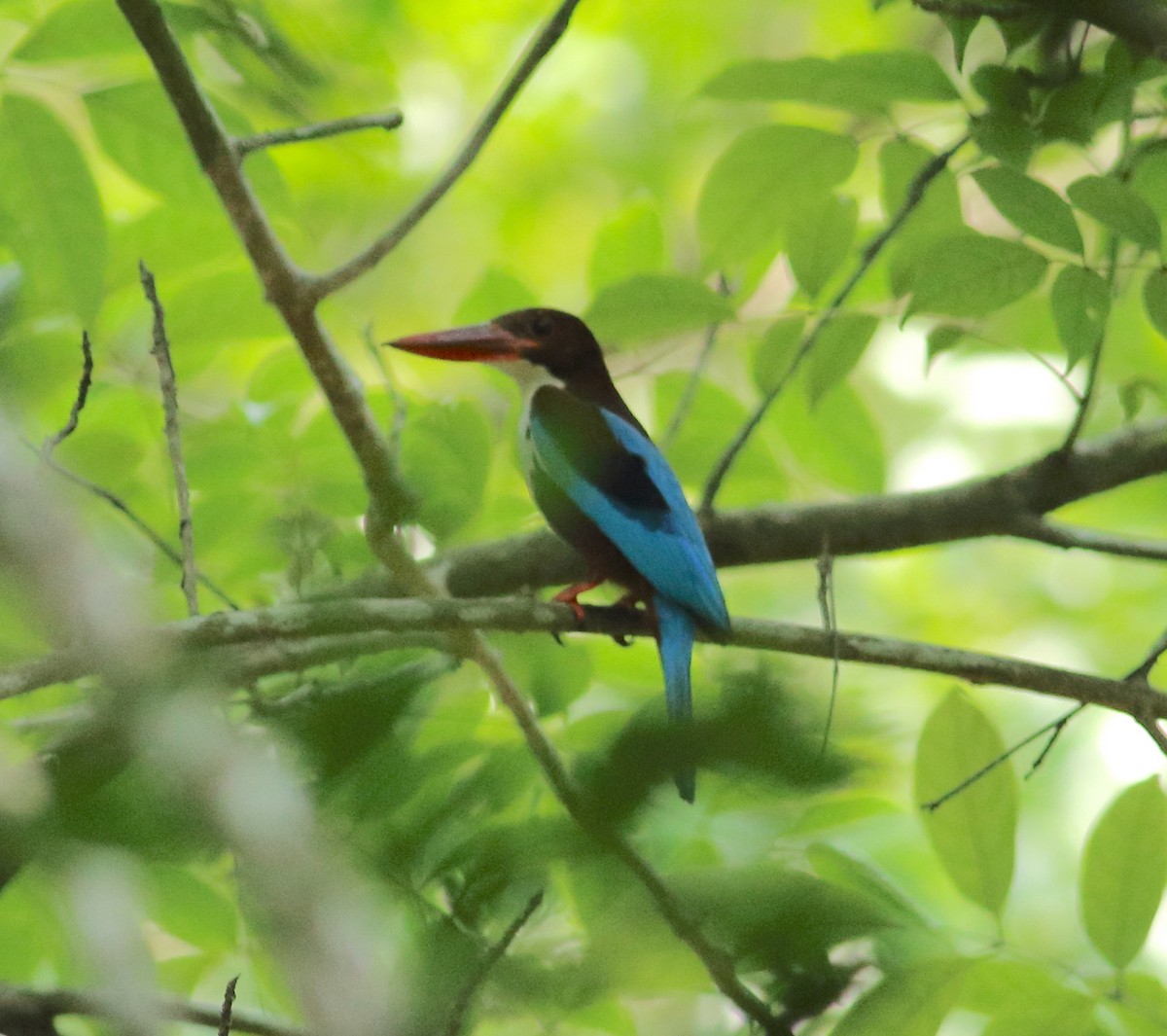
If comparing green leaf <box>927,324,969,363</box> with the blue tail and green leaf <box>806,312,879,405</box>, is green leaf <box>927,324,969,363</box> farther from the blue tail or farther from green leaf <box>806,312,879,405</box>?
the blue tail

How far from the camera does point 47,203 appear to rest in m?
2.38

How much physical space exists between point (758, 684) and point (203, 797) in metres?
0.25

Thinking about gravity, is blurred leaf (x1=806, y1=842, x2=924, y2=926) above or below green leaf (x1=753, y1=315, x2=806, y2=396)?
below

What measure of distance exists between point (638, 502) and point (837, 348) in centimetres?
64

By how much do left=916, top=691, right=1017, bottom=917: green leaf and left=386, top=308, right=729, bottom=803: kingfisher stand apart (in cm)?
73

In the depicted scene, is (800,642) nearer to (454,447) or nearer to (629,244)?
(454,447)

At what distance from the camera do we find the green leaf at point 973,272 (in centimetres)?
225

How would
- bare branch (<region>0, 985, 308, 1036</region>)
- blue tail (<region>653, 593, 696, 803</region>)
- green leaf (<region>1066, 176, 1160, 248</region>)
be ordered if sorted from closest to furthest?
1. blue tail (<region>653, 593, 696, 803</region>)
2. bare branch (<region>0, 985, 308, 1036</region>)
3. green leaf (<region>1066, 176, 1160, 248</region>)

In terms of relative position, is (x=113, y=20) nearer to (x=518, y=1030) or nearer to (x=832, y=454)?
(x=832, y=454)

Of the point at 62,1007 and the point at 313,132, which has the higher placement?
the point at 313,132

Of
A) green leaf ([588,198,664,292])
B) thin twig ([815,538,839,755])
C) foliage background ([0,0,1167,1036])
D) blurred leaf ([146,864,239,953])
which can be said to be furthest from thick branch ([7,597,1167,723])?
green leaf ([588,198,664,292])

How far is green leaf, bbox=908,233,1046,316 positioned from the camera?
7.39 feet

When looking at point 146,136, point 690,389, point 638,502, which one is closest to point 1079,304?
point 690,389

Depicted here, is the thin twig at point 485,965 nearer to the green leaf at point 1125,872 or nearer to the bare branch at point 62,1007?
the bare branch at point 62,1007
